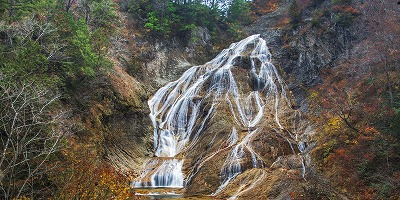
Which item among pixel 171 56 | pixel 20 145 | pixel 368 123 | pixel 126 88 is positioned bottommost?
pixel 368 123

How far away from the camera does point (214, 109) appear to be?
23.6 m

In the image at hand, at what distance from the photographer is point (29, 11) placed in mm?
15609

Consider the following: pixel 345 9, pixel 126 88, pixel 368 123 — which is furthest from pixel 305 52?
pixel 126 88

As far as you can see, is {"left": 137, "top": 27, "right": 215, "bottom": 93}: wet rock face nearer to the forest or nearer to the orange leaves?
the forest

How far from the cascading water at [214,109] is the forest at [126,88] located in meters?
1.67

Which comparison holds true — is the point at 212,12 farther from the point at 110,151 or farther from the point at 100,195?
Result: the point at 100,195

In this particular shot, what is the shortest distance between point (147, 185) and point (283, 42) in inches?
954

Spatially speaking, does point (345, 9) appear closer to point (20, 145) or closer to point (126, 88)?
point (126, 88)

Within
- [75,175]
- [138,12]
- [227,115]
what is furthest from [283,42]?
[75,175]

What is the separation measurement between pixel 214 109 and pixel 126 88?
7312mm

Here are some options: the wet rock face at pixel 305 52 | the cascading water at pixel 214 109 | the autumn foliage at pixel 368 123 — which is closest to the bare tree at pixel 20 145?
the cascading water at pixel 214 109

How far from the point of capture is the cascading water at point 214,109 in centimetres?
1758

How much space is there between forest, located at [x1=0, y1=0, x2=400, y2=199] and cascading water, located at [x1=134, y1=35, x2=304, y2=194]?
167 cm

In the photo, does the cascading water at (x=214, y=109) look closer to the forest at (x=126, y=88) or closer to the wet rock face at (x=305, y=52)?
the wet rock face at (x=305, y=52)
